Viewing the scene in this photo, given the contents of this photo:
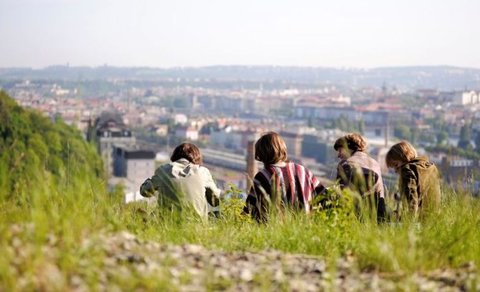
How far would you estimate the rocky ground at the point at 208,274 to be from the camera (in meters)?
2.53

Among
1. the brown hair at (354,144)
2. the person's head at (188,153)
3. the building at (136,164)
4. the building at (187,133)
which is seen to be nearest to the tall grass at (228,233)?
the person's head at (188,153)

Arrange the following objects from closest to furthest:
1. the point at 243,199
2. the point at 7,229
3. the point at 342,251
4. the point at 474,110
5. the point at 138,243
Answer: the point at 7,229 < the point at 138,243 < the point at 342,251 < the point at 243,199 < the point at 474,110

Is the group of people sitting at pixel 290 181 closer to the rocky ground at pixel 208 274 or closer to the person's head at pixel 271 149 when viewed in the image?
the person's head at pixel 271 149

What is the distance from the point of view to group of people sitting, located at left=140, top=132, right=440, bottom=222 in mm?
4418

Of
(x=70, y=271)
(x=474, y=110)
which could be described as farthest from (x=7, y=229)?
(x=474, y=110)

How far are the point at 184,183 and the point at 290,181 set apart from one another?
55 cm

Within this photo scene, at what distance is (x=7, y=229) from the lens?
284cm

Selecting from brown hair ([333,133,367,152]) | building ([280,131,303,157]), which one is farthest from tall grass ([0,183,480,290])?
building ([280,131,303,157])

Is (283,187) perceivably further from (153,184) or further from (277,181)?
(153,184)

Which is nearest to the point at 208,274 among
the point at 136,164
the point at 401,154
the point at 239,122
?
the point at 401,154

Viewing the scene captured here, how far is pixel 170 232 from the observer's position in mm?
3973

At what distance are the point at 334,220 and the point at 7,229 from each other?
1.51 metres

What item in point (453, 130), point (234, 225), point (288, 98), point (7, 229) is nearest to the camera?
point (7, 229)

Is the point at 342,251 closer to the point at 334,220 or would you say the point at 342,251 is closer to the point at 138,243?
the point at 334,220
